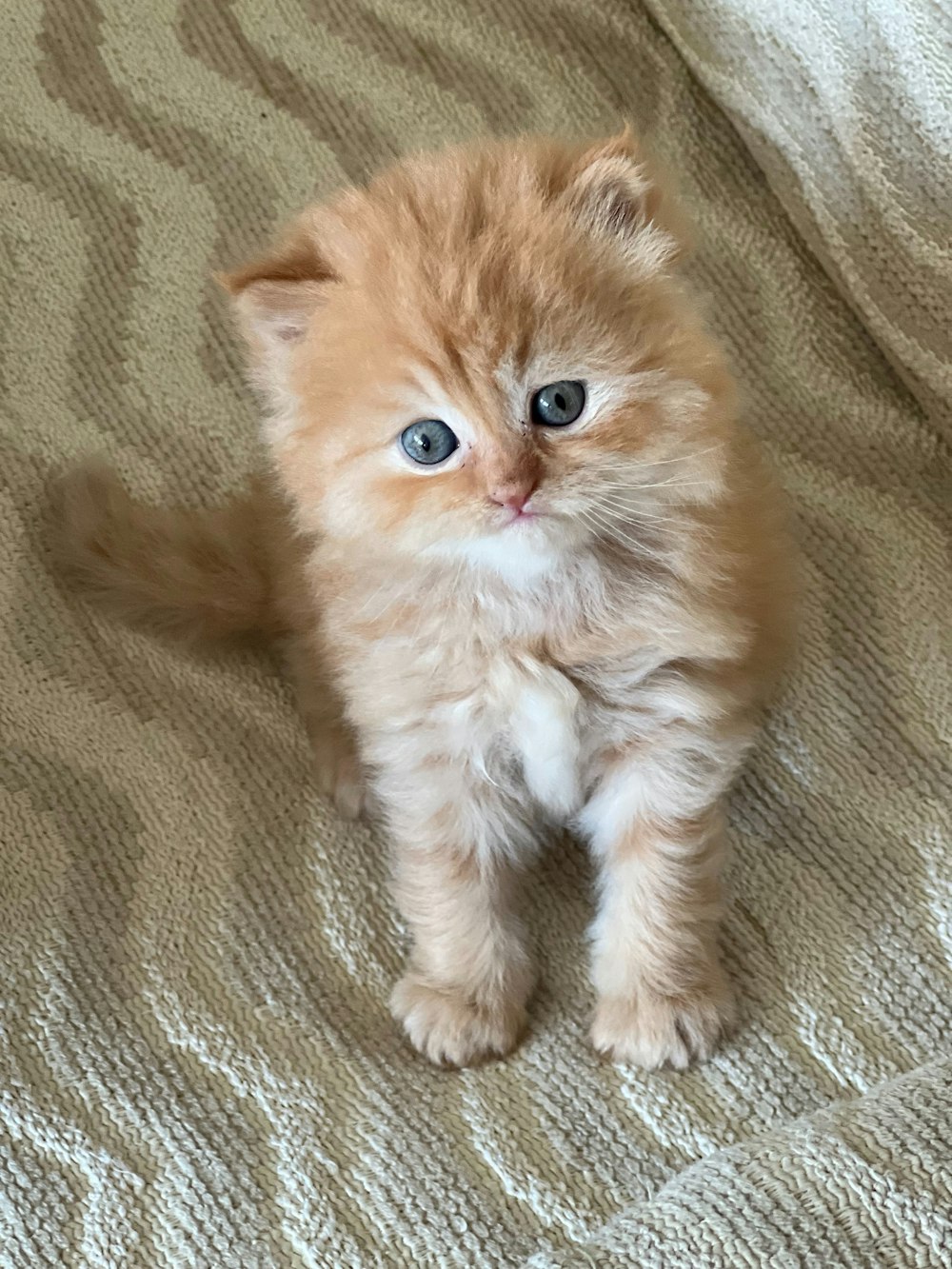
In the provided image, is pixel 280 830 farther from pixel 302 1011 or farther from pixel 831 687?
pixel 831 687

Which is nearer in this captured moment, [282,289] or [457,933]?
[282,289]

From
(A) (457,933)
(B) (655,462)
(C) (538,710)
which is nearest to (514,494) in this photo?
(B) (655,462)

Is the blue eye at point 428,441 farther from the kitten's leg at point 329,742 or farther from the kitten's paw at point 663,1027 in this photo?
the kitten's paw at point 663,1027

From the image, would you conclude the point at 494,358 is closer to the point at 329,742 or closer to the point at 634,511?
the point at 634,511

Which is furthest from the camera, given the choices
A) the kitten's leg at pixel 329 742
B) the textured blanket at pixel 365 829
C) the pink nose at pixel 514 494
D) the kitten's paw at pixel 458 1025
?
the kitten's leg at pixel 329 742

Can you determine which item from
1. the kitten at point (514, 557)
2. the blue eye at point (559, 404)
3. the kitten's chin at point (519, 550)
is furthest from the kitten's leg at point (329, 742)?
the blue eye at point (559, 404)

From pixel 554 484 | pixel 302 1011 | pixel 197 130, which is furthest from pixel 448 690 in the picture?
pixel 197 130
